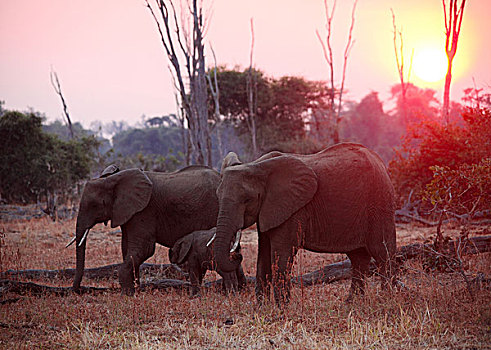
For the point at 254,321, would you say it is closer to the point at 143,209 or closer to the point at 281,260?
the point at 281,260

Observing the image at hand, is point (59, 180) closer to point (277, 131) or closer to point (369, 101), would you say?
point (277, 131)

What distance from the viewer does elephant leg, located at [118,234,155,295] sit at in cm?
831

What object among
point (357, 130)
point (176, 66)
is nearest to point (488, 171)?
point (176, 66)

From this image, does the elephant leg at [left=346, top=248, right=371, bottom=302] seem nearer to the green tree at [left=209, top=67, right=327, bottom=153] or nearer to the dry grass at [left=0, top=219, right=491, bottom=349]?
the dry grass at [left=0, top=219, right=491, bottom=349]

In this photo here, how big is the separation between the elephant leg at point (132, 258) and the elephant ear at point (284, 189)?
279 cm

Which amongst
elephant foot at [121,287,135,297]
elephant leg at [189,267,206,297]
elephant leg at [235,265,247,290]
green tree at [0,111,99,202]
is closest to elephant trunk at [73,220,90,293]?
elephant foot at [121,287,135,297]

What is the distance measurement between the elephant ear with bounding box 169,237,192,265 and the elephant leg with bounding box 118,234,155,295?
0.44 metres

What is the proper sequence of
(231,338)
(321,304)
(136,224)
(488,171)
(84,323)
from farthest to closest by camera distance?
(136,224) → (488,171) → (321,304) → (84,323) → (231,338)

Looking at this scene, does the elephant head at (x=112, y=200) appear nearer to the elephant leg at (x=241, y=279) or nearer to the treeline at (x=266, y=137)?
the elephant leg at (x=241, y=279)

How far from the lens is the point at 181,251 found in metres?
8.45

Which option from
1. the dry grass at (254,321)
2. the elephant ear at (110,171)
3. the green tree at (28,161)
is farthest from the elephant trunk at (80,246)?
the green tree at (28,161)

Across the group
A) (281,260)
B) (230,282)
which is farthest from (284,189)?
(230,282)

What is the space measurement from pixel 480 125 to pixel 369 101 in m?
38.3

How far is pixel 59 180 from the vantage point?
22.2 meters
